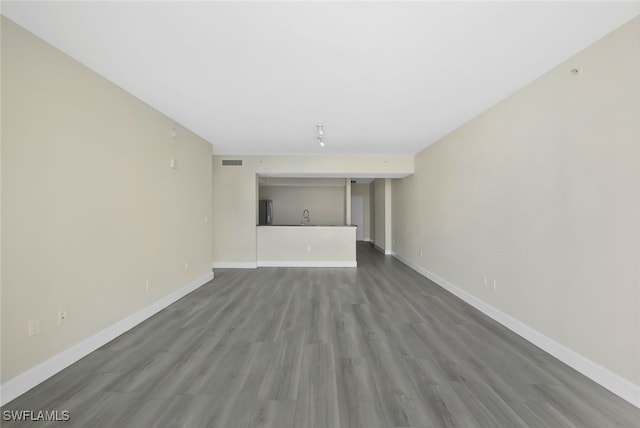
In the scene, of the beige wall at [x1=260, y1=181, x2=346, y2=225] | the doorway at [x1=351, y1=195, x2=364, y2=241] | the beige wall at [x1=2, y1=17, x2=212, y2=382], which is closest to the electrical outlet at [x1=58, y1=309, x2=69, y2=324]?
the beige wall at [x1=2, y1=17, x2=212, y2=382]

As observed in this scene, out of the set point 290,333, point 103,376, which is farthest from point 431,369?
point 103,376

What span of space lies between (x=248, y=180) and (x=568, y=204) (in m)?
5.30

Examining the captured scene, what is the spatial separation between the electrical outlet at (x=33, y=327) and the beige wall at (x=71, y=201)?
3 cm

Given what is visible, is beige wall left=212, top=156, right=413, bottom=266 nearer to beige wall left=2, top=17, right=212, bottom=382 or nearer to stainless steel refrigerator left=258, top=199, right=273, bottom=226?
stainless steel refrigerator left=258, top=199, right=273, bottom=226

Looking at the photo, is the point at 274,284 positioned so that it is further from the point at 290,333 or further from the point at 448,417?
the point at 448,417

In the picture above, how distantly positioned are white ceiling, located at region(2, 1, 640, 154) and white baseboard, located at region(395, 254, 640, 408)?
7.91 feet

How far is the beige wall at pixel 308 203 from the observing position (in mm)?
9023

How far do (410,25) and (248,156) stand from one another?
186 inches

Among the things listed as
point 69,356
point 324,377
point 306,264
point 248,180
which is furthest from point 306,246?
point 69,356

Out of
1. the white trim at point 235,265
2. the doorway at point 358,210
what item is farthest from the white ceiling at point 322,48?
the doorway at point 358,210

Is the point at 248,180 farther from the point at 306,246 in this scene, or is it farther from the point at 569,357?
the point at 569,357

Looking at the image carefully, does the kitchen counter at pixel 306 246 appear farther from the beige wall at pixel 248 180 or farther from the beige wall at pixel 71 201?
the beige wall at pixel 71 201

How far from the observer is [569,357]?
2.20 m

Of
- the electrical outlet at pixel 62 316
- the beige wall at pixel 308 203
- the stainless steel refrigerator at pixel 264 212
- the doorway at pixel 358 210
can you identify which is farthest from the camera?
the doorway at pixel 358 210
